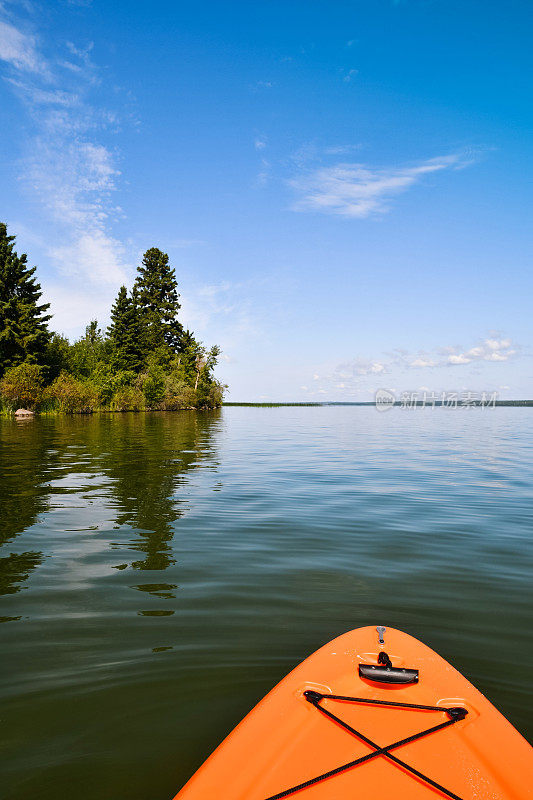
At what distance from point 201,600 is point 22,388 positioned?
130ft

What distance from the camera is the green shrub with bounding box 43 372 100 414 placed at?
4300 cm

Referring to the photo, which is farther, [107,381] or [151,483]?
[107,381]

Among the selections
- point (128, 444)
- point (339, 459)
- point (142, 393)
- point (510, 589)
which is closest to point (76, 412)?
point (142, 393)

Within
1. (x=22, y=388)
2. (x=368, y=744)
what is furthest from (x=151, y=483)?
(x=22, y=388)

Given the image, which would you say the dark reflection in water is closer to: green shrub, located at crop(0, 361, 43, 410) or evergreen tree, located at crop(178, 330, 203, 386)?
green shrub, located at crop(0, 361, 43, 410)

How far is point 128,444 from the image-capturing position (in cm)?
1870

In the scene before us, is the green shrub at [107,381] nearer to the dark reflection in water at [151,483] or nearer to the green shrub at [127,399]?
the green shrub at [127,399]

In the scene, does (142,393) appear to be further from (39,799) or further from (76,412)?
(39,799)

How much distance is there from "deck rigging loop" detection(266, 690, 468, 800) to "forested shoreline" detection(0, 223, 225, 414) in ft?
135

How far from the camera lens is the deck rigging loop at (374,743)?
1854mm

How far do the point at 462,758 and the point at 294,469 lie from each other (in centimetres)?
1063

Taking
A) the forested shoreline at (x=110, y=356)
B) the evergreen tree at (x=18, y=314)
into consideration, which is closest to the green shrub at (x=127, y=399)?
the forested shoreline at (x=110, y=356)

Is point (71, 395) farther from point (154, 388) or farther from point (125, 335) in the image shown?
point (125, 335)

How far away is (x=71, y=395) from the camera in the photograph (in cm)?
4362
